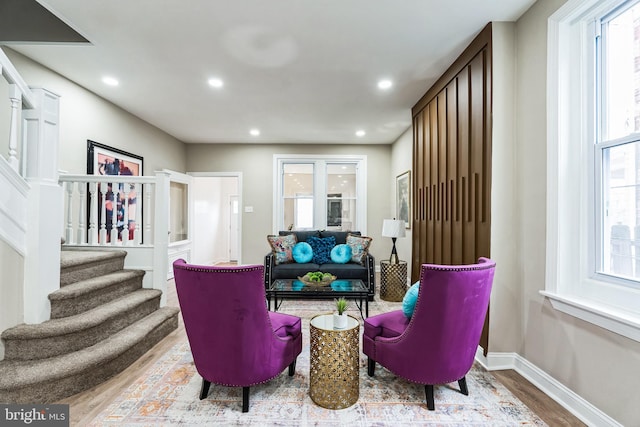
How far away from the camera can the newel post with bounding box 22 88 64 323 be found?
2.02 meters

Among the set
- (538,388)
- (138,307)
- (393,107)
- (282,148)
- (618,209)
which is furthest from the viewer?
(282,148)

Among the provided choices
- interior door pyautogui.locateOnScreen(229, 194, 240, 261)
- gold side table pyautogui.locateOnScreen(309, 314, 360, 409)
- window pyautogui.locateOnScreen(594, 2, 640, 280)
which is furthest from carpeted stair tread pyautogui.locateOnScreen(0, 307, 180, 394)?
interior door pyautogui.locateOnScreen(229, 194, 240, 261)

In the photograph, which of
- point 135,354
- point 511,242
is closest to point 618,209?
point 511,242

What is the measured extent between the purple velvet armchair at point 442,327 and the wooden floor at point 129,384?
49cm

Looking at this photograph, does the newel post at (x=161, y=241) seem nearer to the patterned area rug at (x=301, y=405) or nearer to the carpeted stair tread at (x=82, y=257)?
the carpeted stair tread at (x=82, y=257)

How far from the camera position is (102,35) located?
2.36 metres

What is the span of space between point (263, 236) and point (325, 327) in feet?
14.0

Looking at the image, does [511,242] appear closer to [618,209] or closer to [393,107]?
[618,209]

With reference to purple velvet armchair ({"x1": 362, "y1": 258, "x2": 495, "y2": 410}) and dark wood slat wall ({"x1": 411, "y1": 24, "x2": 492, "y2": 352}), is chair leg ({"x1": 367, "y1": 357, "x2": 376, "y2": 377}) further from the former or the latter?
dark wood slat wall ({"x1": 411, "y1": 24, "x2": 492, "y2": 352})

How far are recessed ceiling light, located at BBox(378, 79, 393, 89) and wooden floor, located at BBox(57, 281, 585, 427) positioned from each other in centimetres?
292

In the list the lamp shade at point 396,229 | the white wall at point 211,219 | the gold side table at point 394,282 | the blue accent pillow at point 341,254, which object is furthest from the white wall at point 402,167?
the white wall at point 211,219

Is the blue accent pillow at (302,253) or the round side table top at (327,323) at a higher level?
the blue accent pillow at (302,253)

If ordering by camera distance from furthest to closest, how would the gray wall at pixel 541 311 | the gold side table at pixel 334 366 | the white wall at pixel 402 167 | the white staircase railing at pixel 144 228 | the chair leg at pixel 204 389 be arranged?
the white wall at pixel 402 167, the white staircase railing at pixel 144 228, the chair leg at pixel 204 389, the gold side table at pixel 334 366, the gray wall at pixel 541 311

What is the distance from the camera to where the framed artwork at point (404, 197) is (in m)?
4.74
